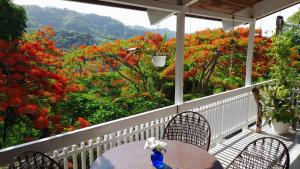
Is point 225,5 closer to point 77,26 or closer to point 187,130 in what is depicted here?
point 187,130

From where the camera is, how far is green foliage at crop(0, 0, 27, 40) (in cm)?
498

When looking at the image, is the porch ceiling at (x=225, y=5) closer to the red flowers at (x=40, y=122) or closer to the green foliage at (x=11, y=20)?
the red flowers at (x=40, y=122)

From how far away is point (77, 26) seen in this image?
27.9 ft

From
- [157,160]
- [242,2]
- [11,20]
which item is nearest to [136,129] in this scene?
[157,160]

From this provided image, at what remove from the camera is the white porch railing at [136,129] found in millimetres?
2164

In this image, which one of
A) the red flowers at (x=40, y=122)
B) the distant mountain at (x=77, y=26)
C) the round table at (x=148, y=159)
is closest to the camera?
the round table at (x=148, y=159)

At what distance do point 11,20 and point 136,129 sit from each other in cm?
408

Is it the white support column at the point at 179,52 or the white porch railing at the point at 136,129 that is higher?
the white support column at the point at 179,52

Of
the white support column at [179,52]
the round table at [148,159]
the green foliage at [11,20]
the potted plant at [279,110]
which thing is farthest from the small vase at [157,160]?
the green foliage at [11,20]

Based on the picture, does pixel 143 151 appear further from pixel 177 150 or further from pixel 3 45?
pixel 3 45

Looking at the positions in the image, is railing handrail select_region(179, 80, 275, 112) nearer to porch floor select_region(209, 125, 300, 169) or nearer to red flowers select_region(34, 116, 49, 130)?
porch floor select_region(209, 125, 300, 169)

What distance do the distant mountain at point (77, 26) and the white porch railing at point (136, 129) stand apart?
334 centimetres

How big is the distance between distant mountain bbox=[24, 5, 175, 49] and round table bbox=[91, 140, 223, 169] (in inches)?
198

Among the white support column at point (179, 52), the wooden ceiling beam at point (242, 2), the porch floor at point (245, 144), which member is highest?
the wooden ceiling beam at point (242, 2)
